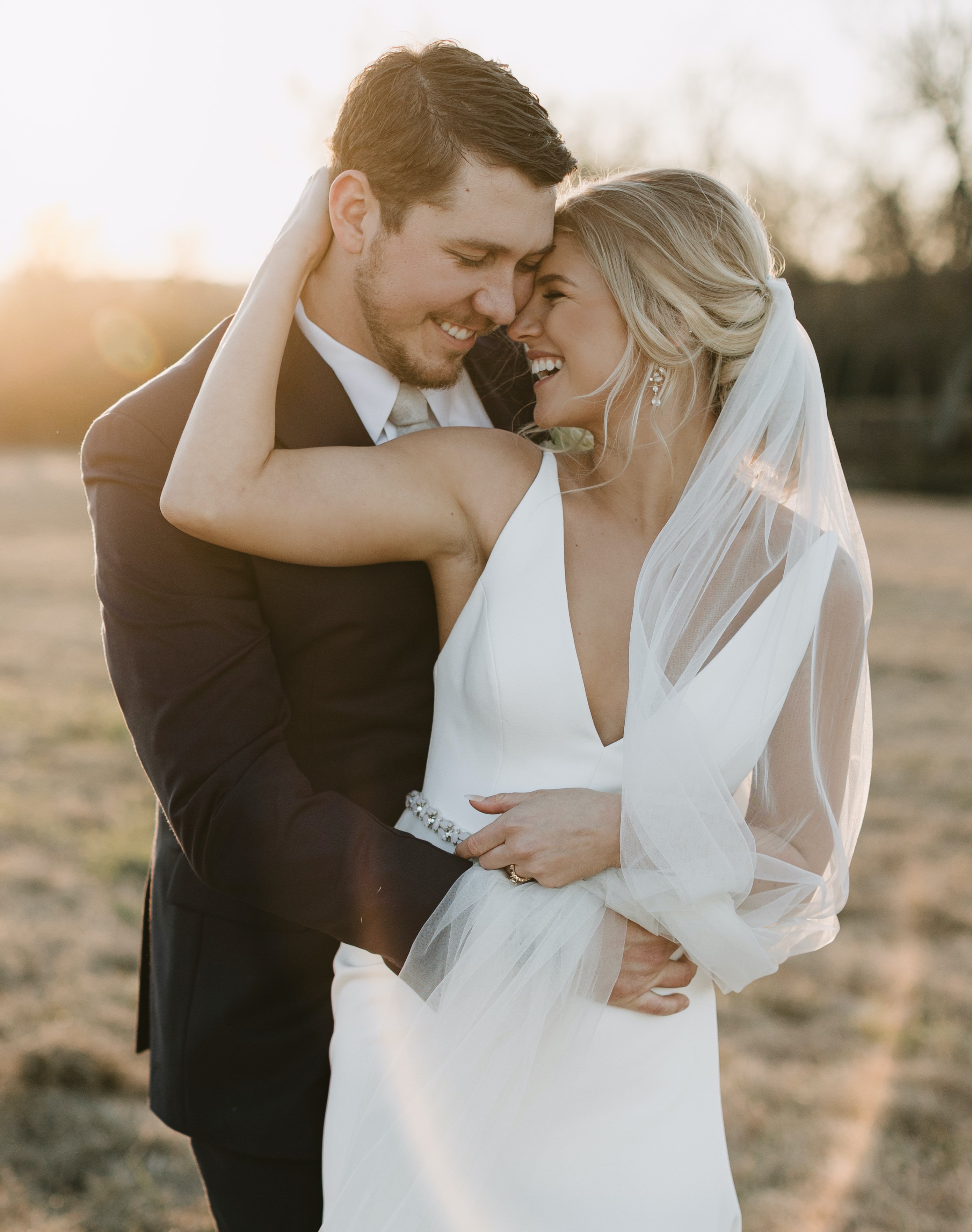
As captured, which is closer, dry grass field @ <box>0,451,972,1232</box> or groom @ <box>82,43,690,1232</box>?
groom @ <box>82,43,690,1232</box>

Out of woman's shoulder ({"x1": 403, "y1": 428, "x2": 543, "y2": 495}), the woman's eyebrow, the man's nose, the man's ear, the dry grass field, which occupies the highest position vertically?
the man's ear

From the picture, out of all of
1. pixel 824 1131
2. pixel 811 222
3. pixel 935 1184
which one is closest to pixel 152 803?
pixel 824 1131

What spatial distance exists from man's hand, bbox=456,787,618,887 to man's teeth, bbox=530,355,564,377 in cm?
89

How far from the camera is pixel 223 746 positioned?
6.08 ft

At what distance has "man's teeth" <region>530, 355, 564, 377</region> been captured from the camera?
2.26 meters

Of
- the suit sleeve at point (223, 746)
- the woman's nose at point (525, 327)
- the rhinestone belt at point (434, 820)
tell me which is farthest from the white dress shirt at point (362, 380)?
the rhinestone belt at point (434, 820)

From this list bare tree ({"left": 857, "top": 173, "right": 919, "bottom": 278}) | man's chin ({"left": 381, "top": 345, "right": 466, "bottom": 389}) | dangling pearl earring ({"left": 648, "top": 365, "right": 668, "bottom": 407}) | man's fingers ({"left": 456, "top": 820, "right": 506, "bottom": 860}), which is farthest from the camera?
bare tree ({"left": 857, "top": 173, "right": 919, "bottom": 278})

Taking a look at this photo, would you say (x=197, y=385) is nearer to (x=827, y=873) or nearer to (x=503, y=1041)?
(x=503, y=1041)

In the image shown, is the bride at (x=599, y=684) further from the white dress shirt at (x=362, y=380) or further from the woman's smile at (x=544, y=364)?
the white dress shirt at (x=362, y=380)

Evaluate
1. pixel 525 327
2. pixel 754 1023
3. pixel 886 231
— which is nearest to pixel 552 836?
pixel 525 327

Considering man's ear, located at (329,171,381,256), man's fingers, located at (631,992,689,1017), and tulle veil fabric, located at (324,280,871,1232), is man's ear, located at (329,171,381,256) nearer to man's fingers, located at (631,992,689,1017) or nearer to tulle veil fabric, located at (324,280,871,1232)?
tulle veil fabric, located at (324,280,871,1232)

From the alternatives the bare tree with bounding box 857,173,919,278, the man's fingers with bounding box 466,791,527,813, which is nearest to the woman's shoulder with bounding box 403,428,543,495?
the man's fingers with bounding box 466,791,527,813

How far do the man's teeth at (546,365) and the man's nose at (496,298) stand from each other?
0.12 m

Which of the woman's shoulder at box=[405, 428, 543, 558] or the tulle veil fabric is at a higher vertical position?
the woman's shoulder at box=[405, 428, 543, 558]
